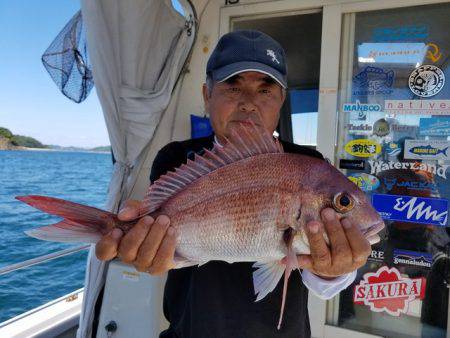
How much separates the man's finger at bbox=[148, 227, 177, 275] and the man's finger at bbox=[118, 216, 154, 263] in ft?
0.24

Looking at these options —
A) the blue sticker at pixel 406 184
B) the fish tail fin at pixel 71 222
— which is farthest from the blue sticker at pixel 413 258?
the fish tail fin at pixel 71 222

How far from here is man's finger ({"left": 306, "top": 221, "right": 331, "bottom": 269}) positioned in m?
1.11

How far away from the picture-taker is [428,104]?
2604 mm

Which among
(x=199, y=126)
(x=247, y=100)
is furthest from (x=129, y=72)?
(x=247, y=100)

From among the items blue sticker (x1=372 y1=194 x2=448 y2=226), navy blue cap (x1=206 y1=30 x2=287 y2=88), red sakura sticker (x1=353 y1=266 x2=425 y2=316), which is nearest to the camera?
navy blue cap (x1=206 y1=30 x2=287 y2=88)

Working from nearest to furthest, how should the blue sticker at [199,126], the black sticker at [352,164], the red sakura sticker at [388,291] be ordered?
1. the red sakura sticker at [388,291]
2. the black sticker at [352,164]
3. the blue sticker at [199,126]

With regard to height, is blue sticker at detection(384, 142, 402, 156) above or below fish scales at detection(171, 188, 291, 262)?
above

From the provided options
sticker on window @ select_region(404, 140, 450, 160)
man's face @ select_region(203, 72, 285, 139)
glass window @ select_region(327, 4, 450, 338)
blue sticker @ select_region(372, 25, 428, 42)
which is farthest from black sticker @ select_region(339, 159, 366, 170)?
man's face @ select_region(203, 72, 285, 139)

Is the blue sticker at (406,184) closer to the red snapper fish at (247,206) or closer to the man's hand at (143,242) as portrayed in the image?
the red snapper fish at (247,206)

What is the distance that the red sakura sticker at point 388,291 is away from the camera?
266 centimetres

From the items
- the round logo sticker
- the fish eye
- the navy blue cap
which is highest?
the round logo sticker

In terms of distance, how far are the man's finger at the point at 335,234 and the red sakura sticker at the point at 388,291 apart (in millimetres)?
1856

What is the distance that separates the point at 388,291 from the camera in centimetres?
273

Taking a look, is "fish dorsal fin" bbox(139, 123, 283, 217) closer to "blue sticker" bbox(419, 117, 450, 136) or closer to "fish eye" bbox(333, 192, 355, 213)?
"fish eye" bbox(333, 192, 355, 213)
